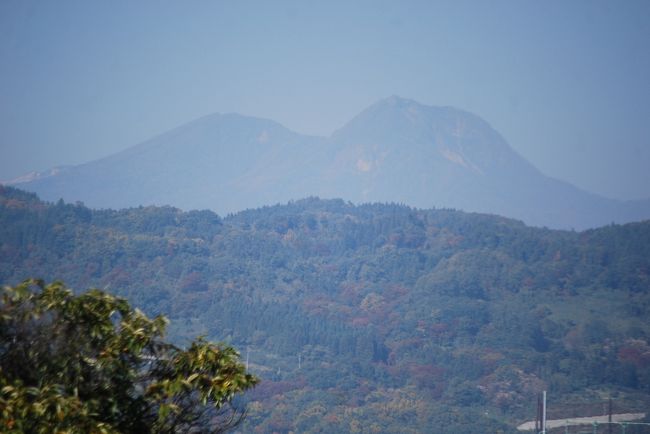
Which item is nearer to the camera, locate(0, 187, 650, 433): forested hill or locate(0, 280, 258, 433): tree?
locate(0, 280, 258, 433): tree

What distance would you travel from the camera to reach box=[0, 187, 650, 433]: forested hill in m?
75.5

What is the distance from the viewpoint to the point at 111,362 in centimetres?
596

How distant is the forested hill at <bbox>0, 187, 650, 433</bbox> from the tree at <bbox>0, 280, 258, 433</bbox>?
54160 mm

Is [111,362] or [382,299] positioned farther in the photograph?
[382,299]

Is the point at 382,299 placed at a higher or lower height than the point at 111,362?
lower

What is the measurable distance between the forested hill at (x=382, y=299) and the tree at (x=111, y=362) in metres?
54.2

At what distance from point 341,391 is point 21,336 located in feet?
236

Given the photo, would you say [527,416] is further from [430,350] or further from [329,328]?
[329,328]

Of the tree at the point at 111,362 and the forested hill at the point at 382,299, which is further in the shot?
the forested hill at the point at 382,299

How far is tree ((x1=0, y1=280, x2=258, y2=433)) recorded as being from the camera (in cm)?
586

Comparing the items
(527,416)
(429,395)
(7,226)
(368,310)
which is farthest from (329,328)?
(7,226)

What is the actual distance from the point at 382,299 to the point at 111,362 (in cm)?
10879

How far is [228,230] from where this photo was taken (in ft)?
429

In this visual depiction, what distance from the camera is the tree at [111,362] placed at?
5.86m
